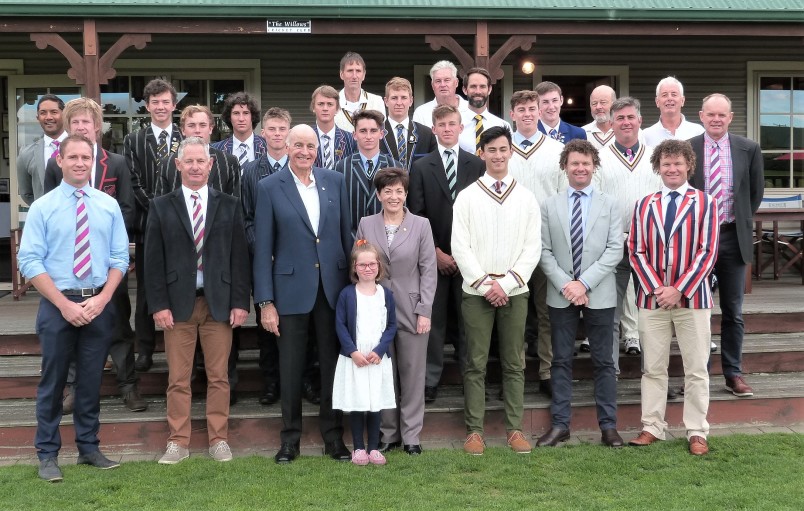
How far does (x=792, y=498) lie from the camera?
14.4ft

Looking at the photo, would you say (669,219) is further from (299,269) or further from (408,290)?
(299,269)

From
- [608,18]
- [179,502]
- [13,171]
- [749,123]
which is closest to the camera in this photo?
[179,502]

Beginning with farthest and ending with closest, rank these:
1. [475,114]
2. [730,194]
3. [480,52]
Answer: [480,52] < [475,114] < [730,194]

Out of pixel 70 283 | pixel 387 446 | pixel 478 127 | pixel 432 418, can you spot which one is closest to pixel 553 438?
pixel 432 418

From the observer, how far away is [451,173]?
18.1ft

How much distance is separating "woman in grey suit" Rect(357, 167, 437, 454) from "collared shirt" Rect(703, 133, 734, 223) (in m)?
2.04

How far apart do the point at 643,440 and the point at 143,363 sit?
10.9 feet

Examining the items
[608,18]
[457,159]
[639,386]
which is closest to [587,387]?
[639,386]

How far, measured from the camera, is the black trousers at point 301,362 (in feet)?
16.4

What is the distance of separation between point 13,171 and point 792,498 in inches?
368

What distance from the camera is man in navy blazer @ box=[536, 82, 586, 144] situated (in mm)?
6234

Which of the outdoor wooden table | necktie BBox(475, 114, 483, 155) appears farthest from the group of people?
the outdoor wooden table

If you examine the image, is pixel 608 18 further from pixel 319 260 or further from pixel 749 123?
pixel 319 260

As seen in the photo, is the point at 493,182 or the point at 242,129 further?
the point at 242,129
